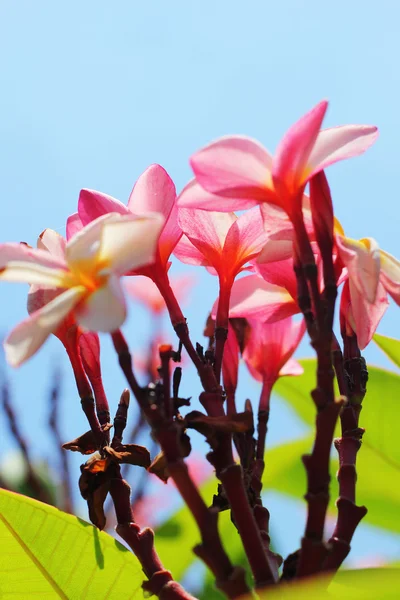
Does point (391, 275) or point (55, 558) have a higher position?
point (391, 275)

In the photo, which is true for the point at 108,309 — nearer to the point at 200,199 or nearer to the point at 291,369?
the point at 200,199

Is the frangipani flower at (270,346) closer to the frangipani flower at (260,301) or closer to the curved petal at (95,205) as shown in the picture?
the frangipani flower at (260,301)

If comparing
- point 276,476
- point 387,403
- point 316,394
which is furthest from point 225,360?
point 276,476

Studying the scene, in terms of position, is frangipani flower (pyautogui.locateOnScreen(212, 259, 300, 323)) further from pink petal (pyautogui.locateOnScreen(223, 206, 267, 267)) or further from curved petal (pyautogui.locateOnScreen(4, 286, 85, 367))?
curved petal (pyautogui.locateOnScreen(4, 286, 85, 367))

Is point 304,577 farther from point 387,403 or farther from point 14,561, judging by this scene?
point 387,403

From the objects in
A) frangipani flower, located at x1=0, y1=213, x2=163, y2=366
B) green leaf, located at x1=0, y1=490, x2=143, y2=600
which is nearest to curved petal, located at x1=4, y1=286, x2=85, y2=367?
frangipani flower, located at x1=0, y1=213, x2=163, y2=366

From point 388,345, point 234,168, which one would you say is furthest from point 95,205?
point 388,345
